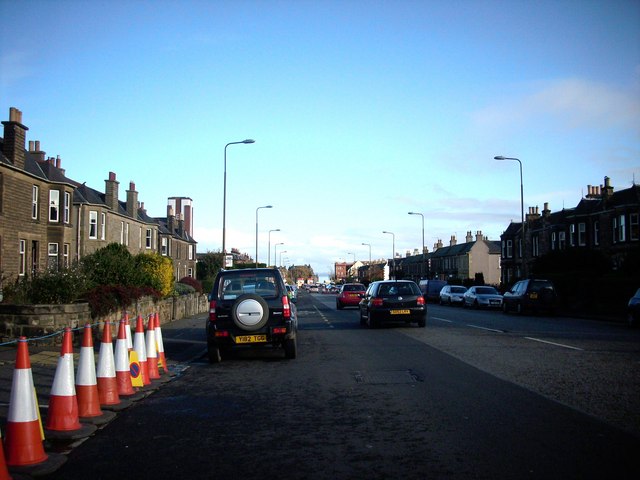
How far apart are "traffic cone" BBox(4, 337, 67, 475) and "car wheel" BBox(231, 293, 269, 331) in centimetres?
608

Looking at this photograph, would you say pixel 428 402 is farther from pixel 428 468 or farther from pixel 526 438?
pixel 428 468

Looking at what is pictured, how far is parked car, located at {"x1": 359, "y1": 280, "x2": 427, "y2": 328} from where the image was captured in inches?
776

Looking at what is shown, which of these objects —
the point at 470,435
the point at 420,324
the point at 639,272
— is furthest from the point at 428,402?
the point at 639,272

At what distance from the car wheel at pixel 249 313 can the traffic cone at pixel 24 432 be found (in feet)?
20.0

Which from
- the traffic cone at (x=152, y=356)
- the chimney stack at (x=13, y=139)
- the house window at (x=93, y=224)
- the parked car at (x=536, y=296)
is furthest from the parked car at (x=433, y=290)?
the traffic cone at (x=152, y=356)

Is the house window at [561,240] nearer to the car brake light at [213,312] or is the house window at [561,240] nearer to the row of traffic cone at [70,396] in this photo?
the car brake light at [213,312]

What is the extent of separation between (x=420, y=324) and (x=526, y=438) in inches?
566

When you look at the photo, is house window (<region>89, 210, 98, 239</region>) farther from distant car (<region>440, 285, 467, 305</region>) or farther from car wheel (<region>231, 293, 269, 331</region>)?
car wheel (<region>231, 293, 269, 331</region>)

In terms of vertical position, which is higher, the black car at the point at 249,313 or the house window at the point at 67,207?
the house window at the point at 67,207

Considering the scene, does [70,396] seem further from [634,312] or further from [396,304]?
[634,312]

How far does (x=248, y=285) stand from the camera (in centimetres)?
1246

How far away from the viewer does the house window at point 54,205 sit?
34062 mm

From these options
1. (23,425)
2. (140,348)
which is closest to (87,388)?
(23,425)

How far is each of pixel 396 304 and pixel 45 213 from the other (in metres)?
22.4
